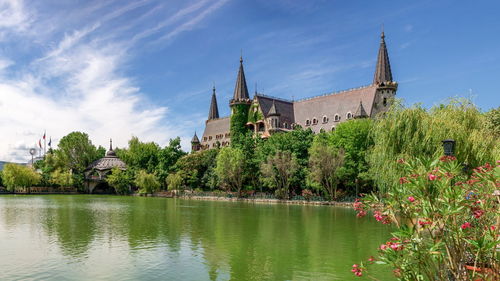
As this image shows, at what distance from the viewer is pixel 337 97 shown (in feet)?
240

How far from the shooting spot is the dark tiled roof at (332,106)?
221 feet

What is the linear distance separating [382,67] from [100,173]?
188ft

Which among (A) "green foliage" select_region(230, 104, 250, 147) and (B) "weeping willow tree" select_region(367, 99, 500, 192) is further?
(A) "green foliage" select_region(230, 104, 250, 147)

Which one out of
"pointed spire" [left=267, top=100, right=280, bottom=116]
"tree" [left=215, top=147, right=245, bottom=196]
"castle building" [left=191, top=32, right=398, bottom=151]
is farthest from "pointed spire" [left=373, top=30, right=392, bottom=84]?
"tree" [left=215, top=147, right=245, bottom=196]

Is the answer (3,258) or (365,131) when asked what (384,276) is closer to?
(3,258)

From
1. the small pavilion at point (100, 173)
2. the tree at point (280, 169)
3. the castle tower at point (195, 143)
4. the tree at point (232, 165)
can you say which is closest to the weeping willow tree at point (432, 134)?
the tree at point (280, 169)

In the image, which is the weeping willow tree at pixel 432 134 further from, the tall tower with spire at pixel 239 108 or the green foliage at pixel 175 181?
the tall tower with spire at pixel 239 108

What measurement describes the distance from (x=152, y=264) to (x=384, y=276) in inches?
270

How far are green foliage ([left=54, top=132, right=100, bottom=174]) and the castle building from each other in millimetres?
33796

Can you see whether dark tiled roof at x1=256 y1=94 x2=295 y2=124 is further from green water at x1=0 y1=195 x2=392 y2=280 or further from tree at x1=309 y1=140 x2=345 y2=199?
green water at x1=0 y1=195 x2=392 y2=280

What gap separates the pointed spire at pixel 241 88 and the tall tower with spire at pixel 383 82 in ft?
81.1

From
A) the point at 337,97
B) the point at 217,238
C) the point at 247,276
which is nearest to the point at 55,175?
the point at 337,97

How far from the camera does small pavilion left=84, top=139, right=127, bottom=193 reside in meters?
82.7

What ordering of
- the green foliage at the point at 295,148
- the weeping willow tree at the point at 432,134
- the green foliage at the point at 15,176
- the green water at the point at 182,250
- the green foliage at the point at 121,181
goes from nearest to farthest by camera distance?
the green water at the point at 182,250
the weeping willow tree at the point at 432,134
the green foliage at the point at 295,148
the green foliage at the point at 15,176
the green foliage at the point at 121,181
